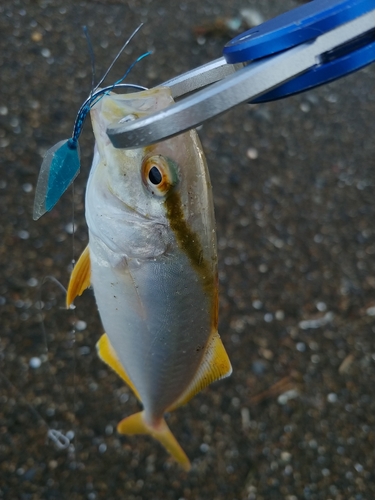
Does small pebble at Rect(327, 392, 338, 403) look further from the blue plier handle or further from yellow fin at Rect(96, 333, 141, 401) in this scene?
the blue plier handle

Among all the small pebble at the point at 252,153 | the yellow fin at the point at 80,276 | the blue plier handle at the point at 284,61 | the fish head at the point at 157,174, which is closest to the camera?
the blue plier handle at the point at 284,61

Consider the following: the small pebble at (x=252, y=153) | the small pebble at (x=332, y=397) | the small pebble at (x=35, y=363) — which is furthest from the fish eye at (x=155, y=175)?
the small pebble at (x=252, y=153)

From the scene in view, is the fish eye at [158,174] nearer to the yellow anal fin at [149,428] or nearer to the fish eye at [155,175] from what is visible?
the fish eye at [155,175]

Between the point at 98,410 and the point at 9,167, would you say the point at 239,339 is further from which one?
the point at 9,167

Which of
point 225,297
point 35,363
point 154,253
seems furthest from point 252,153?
point 154,253

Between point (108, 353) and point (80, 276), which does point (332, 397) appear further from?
point (80, 276)

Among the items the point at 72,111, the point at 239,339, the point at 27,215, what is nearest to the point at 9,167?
the point at 27,215

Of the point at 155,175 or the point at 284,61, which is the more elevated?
the point at 284,61
